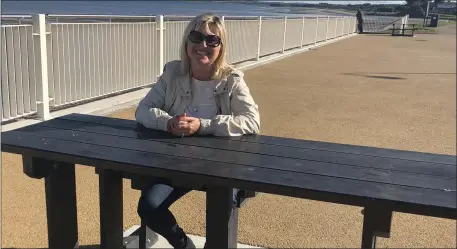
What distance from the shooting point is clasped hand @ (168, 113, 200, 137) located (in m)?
2.83

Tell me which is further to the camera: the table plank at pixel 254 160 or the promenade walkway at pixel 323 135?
the promenade walkway at pixel 323 135

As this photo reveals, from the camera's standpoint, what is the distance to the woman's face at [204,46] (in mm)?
2928

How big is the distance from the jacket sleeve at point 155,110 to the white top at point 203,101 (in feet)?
0.57

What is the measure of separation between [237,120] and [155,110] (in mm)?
492

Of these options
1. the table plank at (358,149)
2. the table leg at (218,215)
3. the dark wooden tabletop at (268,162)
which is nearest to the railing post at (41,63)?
the dark wooden tabletop at (268,162)

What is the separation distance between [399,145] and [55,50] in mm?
4619

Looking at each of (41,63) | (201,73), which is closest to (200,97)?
(201,73)

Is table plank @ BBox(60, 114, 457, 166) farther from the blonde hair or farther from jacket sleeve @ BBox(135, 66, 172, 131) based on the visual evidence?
the blonde hair

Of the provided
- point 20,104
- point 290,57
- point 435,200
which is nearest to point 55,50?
point 20,104

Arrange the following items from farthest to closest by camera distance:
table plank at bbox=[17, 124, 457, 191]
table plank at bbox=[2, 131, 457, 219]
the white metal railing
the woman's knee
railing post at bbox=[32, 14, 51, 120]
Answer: railing post at bbox=[32, 14, 51, 120] → the white metal railing → the woman's knee → table plank at bbox=[17, 124, 457, 191] → table plank at bbox=[2, 131, 457, 219]

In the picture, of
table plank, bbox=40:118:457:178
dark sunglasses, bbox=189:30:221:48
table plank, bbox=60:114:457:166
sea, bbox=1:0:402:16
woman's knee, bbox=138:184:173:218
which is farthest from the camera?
sea, bbox=1:0:402:16

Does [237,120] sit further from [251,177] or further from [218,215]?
[251,177]

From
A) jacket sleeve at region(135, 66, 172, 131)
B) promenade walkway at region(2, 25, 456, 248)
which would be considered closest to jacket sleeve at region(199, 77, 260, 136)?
jacket sleeve at region(135, 66, 172, 131)

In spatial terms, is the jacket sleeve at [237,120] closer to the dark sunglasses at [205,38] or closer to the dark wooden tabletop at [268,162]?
the dark wooden tabletop at [268,162]
